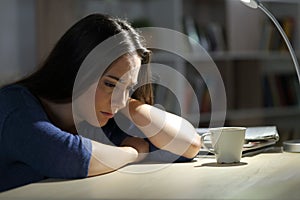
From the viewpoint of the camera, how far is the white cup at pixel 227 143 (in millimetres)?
1378

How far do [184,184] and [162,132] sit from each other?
328mm

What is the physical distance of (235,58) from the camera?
12.5 ft

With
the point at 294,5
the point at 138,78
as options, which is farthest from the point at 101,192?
the point at 294,5

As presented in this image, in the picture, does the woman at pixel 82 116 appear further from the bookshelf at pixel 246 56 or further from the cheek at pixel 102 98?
the bookshelf at pixel 246 56

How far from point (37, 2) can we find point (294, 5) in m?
1.85

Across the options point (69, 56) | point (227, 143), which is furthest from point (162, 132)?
point (69, 56)

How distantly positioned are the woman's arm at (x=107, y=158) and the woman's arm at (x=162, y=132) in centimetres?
8

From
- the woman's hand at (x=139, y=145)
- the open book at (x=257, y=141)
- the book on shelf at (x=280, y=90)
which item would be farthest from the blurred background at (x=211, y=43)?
the woman's hand at (x=139, y=145)

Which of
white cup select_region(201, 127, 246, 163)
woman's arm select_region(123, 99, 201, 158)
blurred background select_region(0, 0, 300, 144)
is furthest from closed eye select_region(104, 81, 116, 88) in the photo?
blurred background select_region(0, 0, 300, 144)

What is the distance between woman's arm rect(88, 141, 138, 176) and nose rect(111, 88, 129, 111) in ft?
0.33

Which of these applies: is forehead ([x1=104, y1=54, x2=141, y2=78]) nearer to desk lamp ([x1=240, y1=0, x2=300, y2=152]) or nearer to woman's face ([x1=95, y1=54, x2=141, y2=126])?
woman's face ([x1=95, y1=54, x2=141, y2=126])

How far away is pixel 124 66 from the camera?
137 centimetres

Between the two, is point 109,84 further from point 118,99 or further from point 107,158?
point 107,158

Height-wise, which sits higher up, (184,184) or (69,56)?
(69,56)
